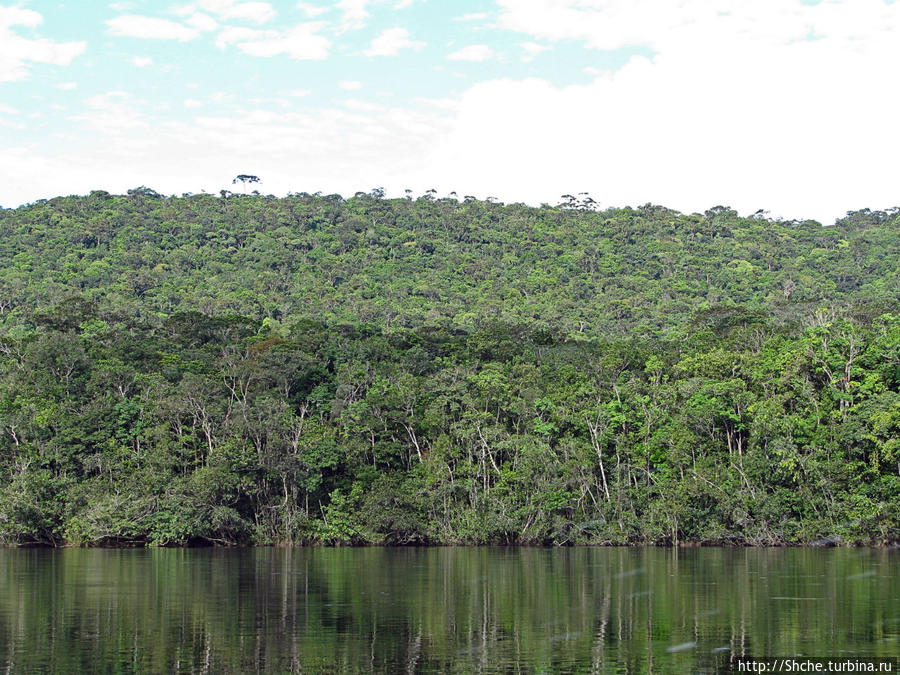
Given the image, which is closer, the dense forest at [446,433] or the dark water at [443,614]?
the dark water at [443,614]

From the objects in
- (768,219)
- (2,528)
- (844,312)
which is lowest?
(2,528)

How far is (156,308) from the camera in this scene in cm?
9656

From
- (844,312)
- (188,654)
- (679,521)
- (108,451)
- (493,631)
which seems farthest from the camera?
(844,312)

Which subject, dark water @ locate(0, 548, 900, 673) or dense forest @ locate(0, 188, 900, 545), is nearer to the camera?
dark water @ locate(0, 548, 900, 673)

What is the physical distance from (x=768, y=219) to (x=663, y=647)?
12671cm

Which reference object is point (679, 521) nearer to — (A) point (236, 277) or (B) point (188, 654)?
(B) point (188, 654)

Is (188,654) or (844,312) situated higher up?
(844,312)

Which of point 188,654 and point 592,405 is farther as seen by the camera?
point 592,405

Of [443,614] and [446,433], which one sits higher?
[446,433]

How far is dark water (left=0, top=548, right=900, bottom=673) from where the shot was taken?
1908 centimetres

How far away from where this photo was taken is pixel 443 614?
25.0 meters

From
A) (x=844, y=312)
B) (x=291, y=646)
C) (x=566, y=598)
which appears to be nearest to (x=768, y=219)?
(x=844, y=312)

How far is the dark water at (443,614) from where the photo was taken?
19078 millimetres

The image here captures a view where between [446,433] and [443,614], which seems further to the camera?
[446,433]
